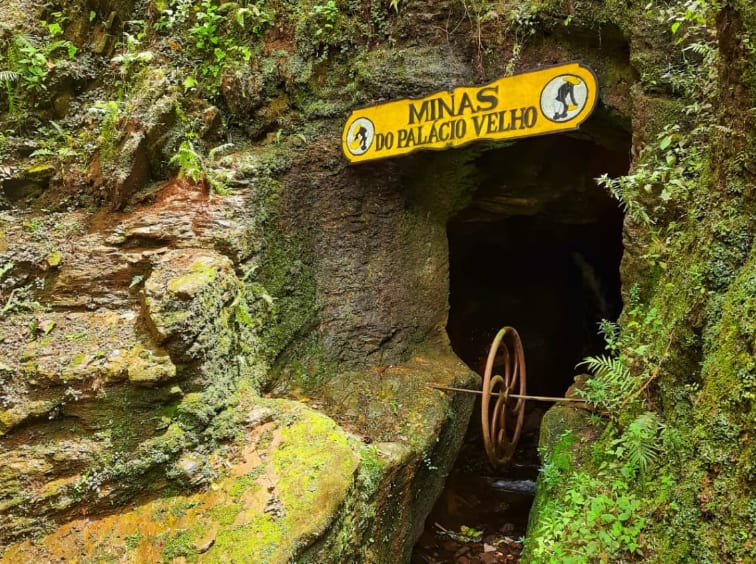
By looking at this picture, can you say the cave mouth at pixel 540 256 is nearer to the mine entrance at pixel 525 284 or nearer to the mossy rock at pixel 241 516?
the mine entrance at pixel 525 284

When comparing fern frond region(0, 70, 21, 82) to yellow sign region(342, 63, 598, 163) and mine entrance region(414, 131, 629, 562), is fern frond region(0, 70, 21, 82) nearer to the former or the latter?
yellow sign region(342, 63, 598, 163)

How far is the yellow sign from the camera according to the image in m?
3.79

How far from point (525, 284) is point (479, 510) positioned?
480 cm

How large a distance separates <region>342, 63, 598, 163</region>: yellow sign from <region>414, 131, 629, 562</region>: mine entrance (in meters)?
1.47

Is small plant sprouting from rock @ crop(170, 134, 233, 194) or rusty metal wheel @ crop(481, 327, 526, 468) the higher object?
small plant sprouting from rock @ crop(170, 134, 233, 194)

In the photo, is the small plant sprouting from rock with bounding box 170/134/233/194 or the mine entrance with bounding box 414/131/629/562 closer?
the small plant sprouting from rock with bounding box 170/134/233/194

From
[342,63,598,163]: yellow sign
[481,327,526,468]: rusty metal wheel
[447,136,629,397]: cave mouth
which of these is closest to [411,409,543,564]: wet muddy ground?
[481,327,526,468]: rusty metal wheel

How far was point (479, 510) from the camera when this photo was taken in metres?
6.58

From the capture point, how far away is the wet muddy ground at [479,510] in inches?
219

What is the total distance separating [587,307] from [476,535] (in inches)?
253

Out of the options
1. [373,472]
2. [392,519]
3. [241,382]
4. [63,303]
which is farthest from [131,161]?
[392,519]

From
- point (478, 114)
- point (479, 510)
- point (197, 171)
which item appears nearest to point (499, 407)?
point (478, 114)

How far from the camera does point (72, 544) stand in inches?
122

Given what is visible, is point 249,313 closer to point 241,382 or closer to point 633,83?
point 241,382
